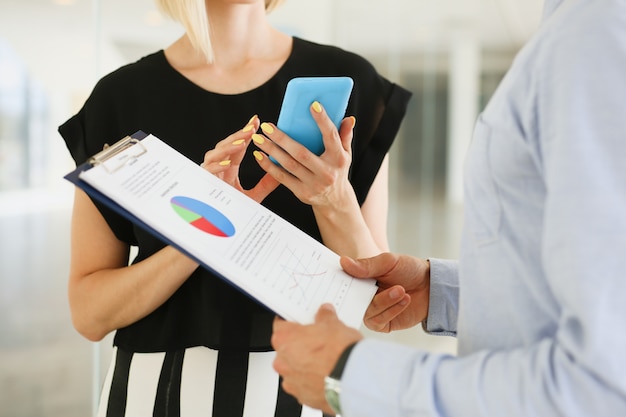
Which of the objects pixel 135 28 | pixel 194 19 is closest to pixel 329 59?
pixel 194 19

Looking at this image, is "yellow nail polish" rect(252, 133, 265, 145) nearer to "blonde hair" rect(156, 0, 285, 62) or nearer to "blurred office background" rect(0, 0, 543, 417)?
"blonde hair" rect(156, 0, 285, 62)

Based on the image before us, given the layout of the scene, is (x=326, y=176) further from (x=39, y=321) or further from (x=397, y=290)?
(x=39, y=321)

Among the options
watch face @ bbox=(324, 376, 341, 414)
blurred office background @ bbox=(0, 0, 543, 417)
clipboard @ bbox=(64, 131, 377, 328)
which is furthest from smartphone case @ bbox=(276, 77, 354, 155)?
blurred office background @ bbox=(0, 0, 543, 417)

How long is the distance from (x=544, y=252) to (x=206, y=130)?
3.03ft

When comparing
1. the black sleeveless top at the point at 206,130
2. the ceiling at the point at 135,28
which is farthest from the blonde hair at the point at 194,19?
the ceiling at the point at 135,28

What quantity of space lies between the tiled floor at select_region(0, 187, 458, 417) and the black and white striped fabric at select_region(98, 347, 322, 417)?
63 cm

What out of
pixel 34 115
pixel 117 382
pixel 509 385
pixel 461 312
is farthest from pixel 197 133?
pixel 509 385

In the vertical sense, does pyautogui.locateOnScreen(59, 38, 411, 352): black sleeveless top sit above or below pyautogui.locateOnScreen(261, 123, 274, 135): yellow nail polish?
below

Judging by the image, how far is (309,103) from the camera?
1.12 m

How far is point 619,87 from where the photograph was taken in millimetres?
617

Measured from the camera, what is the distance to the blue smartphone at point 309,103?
109 cm

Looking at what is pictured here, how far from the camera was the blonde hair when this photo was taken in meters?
1.41

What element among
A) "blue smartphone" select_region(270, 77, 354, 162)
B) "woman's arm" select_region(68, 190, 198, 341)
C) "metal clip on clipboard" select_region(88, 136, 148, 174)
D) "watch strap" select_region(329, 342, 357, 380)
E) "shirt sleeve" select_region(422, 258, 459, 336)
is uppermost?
"blue smartphone" select_region(270, 77, 354, 162)

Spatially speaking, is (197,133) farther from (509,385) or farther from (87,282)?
(509,385)
